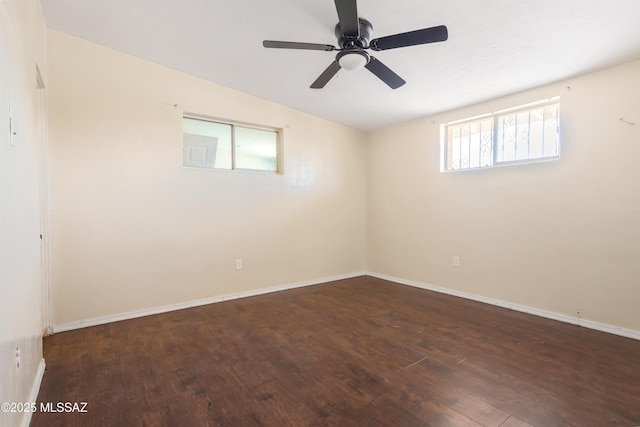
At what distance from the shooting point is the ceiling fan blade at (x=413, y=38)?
1735 millimetres

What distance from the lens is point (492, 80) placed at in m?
2.90

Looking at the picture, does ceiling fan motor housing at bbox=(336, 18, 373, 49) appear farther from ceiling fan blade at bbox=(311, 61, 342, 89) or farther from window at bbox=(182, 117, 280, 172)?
window at bbox=(182, 117, 280, 172)

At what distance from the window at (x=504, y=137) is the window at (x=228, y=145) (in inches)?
96.1

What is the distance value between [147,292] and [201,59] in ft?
8.41

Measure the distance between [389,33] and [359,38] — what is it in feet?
1.71

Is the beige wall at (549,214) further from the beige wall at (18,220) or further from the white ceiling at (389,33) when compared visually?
the beige wall at (18,220)

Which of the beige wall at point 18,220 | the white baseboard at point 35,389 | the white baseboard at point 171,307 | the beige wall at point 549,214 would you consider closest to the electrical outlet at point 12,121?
the beige wall at point 18,220

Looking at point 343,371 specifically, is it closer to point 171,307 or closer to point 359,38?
point 171,307

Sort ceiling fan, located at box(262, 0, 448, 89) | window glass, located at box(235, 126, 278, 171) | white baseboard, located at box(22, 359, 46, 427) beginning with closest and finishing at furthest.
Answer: white baseboard, located at box(22, 359, 46, 427) → ceiling fan, located at box(262, 0, 448, 89) → window glass, located at box(235, 126, 278, 171)

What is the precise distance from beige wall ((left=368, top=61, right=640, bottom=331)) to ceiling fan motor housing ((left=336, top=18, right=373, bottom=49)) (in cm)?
211

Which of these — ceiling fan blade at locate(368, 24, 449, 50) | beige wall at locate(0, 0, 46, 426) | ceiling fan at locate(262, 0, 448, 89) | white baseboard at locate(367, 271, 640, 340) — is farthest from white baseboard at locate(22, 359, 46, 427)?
white baseboard at locate(367, 271, 640, 340)

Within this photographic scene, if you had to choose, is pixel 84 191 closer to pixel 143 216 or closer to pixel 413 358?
pixel 143 216

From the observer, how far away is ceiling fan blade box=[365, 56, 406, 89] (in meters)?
2.16

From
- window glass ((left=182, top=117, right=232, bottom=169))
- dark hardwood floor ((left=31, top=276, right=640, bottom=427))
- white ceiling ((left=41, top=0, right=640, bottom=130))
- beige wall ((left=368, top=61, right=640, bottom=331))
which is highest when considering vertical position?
white ceiling ((left=41, top=0, right=640, bottom=130))
